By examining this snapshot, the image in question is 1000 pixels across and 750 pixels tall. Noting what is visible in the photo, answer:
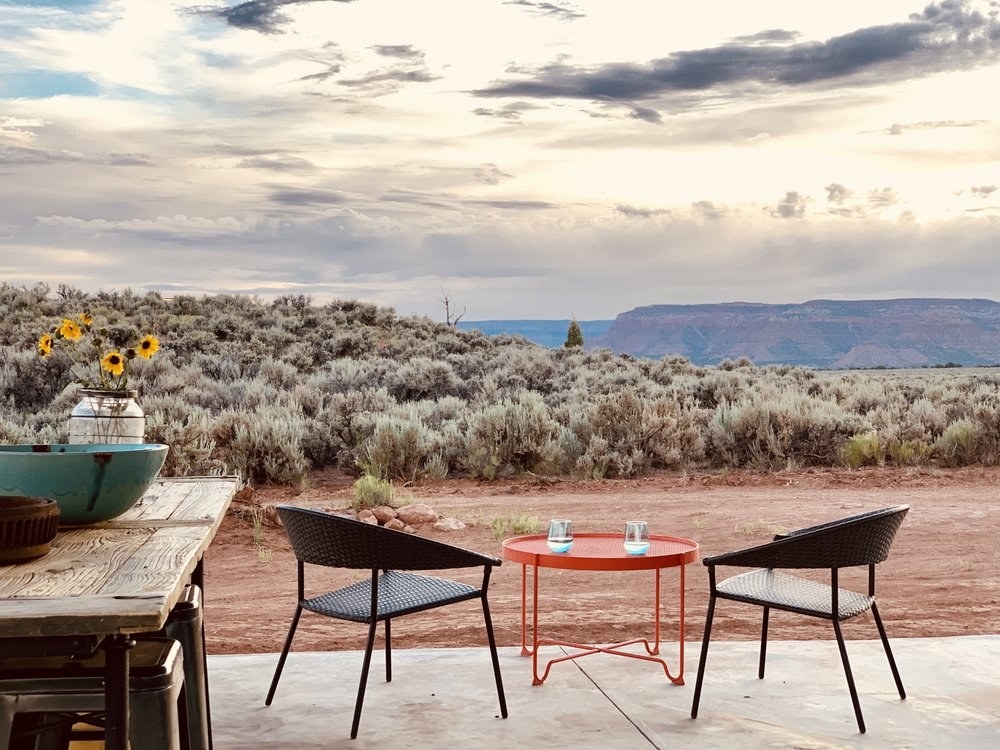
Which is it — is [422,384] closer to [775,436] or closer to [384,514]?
[775,436]

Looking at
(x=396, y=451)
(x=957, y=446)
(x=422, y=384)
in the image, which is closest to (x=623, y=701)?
(x=396, y=451)

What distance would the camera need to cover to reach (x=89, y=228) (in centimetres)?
1823

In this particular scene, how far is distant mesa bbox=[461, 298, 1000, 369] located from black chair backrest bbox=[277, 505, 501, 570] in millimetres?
93885

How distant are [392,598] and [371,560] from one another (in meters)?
0.37

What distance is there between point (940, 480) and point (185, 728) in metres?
12.0

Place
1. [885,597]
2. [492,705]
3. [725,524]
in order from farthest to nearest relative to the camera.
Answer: [725,524] < [885,597] < [492,705]

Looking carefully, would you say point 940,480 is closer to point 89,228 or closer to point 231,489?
point 231,489

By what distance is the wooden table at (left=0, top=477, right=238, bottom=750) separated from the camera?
78.7 inches

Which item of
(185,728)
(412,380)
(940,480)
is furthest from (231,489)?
(412,380)

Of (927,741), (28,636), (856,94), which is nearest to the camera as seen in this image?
(28,636)

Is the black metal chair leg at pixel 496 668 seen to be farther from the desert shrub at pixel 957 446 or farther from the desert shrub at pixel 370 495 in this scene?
the desert shrub at pixel 957 446

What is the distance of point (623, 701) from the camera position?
183 inches

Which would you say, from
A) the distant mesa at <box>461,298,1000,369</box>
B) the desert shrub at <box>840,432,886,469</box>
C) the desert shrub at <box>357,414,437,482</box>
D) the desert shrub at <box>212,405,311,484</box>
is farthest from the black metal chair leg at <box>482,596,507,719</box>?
the distant mesa at <box>461,298,1000,369</box>

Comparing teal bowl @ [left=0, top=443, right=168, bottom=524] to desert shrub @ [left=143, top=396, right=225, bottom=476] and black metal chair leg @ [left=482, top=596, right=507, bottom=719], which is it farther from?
desert shrub @ [left=143, top=396, right=225, bottom=476]
